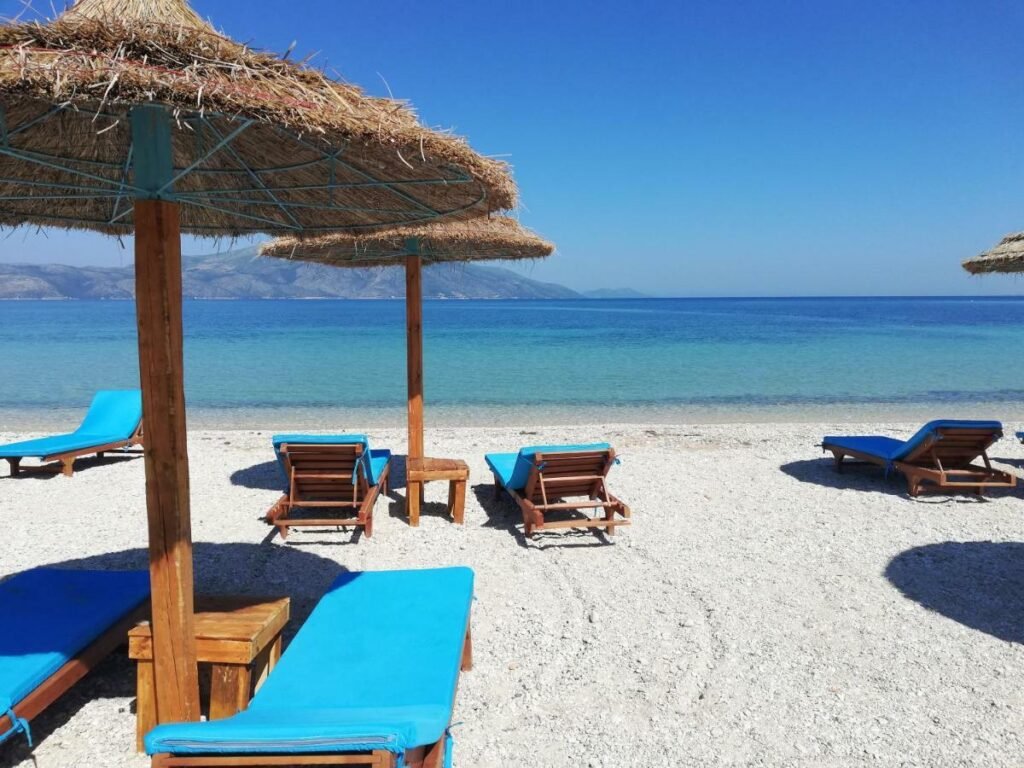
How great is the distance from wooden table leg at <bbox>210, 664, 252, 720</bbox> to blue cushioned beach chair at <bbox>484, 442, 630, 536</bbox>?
2.64 m

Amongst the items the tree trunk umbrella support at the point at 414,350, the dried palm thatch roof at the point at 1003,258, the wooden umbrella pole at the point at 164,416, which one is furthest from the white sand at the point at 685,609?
the dried palm thatch roof at the point at 1003,258

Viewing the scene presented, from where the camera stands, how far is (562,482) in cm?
530

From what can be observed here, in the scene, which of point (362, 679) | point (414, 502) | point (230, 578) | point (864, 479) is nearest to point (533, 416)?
point (864, 479)

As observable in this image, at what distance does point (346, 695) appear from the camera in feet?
7.54

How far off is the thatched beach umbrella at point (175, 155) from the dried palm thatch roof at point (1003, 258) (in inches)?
206

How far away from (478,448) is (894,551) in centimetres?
494

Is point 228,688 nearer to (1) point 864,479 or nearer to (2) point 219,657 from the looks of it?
(2) point 219,657

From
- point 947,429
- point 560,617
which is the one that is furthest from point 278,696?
point 947,429

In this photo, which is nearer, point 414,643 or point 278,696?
point 278,696

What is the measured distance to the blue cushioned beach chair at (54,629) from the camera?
7.75ft

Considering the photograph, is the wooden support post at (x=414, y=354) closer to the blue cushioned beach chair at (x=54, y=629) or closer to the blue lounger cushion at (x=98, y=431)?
the blue cushioned beach chair at (x=54, y=629)

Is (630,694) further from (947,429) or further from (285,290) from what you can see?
(285,290)

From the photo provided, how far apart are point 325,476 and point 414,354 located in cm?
126

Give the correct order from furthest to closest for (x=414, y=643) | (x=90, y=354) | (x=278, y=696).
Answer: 1. (x=90, y=354)
2. (x=414, y=643)
3. (x=278, y=696)
